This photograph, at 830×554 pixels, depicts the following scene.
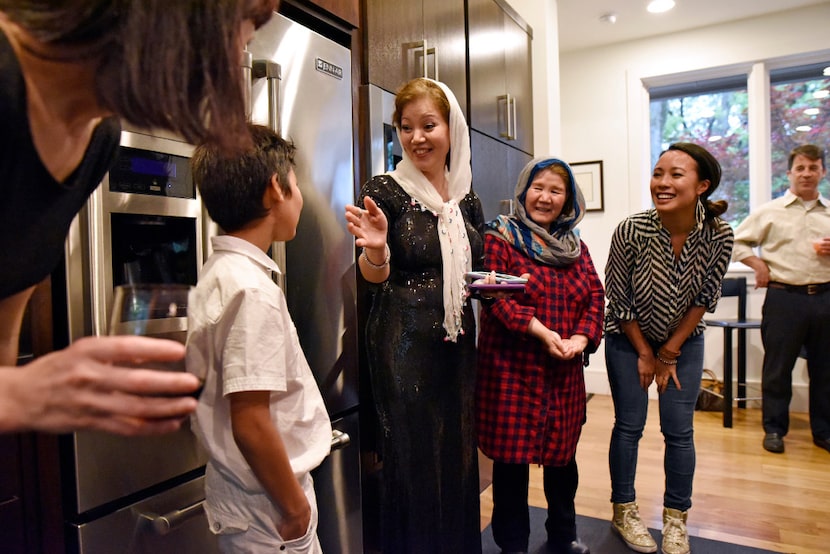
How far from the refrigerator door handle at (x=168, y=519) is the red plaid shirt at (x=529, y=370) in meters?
0.93

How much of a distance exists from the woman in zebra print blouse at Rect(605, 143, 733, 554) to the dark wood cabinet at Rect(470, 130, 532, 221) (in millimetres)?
735

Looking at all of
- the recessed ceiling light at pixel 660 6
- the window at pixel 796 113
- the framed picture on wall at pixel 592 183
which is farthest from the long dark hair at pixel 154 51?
the window at pixel 796 113

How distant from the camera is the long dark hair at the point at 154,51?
48cm

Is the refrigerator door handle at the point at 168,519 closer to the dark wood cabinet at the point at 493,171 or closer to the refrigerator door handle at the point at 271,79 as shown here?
the refrigerator door handle at the point at 271,79

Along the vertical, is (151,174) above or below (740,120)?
below

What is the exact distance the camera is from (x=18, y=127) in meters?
0.51

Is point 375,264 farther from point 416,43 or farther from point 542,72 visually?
point 542,72

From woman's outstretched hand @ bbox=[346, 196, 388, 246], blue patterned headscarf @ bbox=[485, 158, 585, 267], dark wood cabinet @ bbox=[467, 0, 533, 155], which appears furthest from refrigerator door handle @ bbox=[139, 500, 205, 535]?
dark wood cabinet @ bbox=[467, 0, 533, 155]

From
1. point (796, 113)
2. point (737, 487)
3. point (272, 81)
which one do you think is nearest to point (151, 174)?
point (272, 81)

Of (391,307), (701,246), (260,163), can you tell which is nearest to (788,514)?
(701,246)

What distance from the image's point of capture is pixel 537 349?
1.75m

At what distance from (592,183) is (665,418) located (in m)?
2.82

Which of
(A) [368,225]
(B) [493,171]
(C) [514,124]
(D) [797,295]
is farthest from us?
(D) [797,295]

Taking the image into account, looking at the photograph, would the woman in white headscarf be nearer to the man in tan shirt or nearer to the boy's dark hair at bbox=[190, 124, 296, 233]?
the boy's dark hair at bbox=[190, 124, 296, 233]
